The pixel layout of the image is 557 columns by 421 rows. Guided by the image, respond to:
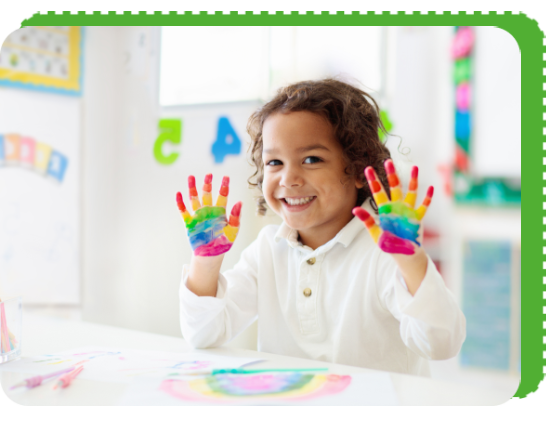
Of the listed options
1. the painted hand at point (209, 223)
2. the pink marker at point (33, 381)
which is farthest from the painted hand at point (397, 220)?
the pink marker at point (33, 381)

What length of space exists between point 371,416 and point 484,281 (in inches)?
50.5

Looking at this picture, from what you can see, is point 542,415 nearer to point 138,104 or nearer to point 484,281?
point 484,281

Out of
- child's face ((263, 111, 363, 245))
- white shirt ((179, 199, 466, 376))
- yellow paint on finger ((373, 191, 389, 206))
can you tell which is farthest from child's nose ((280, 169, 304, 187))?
yellow paint on finger ((373, 191, 389, 206))

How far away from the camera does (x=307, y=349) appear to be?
0.74m

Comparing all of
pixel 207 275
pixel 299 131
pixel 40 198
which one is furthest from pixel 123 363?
pixel 40 198

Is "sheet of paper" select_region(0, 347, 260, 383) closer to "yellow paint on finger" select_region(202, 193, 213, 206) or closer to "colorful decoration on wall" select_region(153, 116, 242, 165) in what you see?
"yellow paint on finger" select_region(202, 193, 213, 206)

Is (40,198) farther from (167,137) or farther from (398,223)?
(398,223)

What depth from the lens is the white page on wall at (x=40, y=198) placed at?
145cm

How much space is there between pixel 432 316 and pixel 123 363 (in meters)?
0.37

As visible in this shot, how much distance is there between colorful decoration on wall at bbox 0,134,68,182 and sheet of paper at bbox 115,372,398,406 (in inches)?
45.0

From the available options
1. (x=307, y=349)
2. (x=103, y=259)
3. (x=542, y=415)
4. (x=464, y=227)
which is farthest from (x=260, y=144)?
(x=464, y=227)

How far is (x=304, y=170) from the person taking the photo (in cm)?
74

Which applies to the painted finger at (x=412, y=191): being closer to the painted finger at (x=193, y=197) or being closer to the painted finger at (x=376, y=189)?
the painted finger at (x=376, y=189)

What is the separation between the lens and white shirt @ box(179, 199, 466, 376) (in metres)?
0.70
